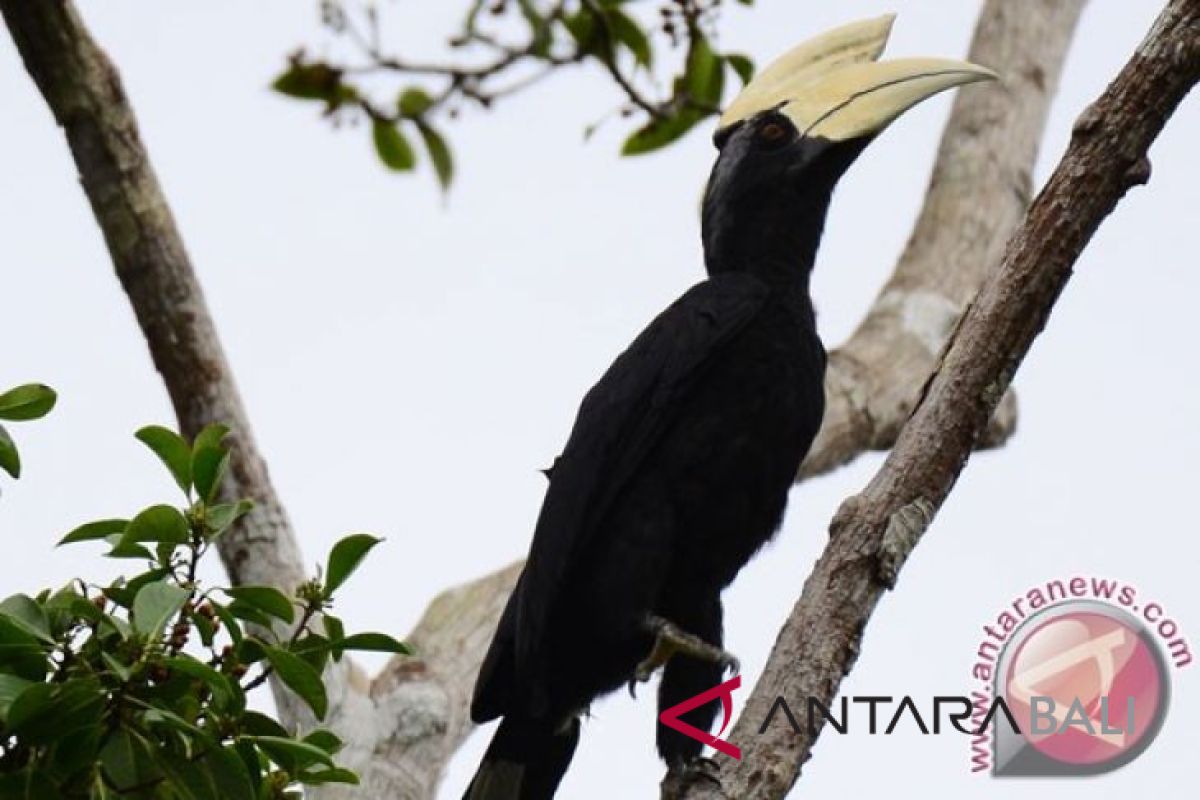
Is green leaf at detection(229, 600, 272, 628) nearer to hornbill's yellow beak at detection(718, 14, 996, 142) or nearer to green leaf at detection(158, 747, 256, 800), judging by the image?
green leaf at detection(158, 747, 256, 800)

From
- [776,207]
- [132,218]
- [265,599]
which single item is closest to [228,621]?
[265,599]

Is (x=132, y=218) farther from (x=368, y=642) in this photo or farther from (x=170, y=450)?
(x=368, y=642)

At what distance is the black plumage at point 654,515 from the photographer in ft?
14.4

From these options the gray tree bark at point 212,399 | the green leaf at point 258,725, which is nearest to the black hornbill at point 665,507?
the gray tree bark at point 212,399

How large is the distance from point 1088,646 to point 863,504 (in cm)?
80

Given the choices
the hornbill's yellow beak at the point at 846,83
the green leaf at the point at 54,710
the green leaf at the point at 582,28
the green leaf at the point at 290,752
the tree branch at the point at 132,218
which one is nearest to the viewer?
the green leaf at the point at 54,710

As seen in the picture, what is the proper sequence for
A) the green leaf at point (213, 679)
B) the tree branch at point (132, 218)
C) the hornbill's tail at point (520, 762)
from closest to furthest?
1. the green leaf at point (213, 679)
2. the hornbill's tail at point (520, 762)
3. the tree branch at point (132, 218)

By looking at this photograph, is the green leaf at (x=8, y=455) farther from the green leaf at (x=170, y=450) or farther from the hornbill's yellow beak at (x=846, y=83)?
the hornbill's yellow beak at (x=846, y=83)

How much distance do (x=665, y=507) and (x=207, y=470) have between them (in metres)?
1.32

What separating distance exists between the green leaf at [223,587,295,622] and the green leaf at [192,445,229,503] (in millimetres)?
167

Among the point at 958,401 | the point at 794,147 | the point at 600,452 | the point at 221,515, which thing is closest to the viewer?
the point at 221,515

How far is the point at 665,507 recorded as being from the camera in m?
4.45

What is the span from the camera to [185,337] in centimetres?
529

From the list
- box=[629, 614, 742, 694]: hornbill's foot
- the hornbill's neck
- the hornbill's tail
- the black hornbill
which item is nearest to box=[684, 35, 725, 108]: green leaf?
the hornbill's neck
